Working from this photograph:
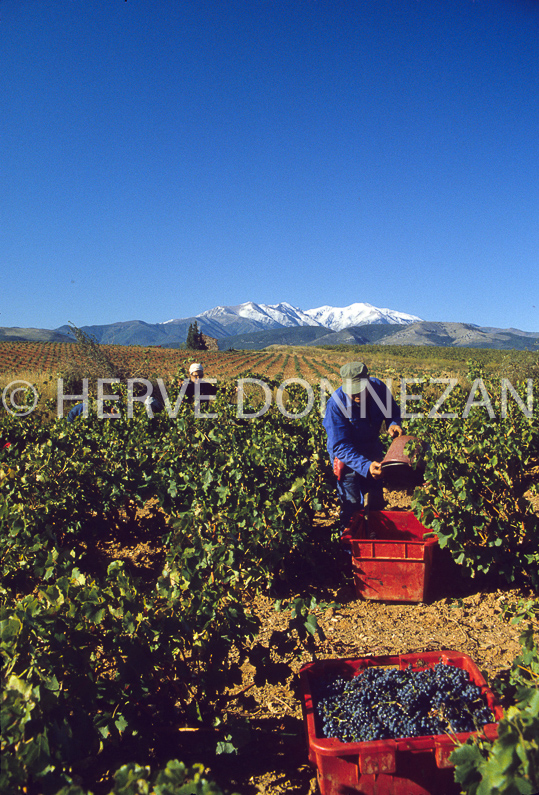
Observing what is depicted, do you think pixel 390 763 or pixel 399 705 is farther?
pixel 399 705

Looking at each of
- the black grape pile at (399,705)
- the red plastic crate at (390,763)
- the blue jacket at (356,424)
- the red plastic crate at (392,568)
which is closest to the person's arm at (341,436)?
the blue jacket at (356,424)

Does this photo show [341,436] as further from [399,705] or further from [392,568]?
[399,705]

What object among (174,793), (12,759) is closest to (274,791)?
(174,793)

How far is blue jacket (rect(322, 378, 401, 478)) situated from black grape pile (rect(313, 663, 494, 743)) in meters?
1.68

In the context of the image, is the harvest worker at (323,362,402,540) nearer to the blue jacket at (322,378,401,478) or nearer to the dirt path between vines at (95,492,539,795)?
the blue jacket at (322,378,401,478)

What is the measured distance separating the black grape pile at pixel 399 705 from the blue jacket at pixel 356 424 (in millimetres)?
1683

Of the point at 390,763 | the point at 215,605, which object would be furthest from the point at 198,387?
the point at 390,763

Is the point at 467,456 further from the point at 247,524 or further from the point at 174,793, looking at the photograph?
the point at 174,793

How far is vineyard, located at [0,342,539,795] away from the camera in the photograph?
1.43 m

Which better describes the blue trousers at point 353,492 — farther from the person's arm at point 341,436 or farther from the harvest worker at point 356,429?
the person's arm at point 341,436

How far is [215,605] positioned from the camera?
1.95 m

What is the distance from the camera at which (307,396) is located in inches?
331

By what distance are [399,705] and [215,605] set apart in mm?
768

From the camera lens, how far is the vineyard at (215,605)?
143 centimetres
